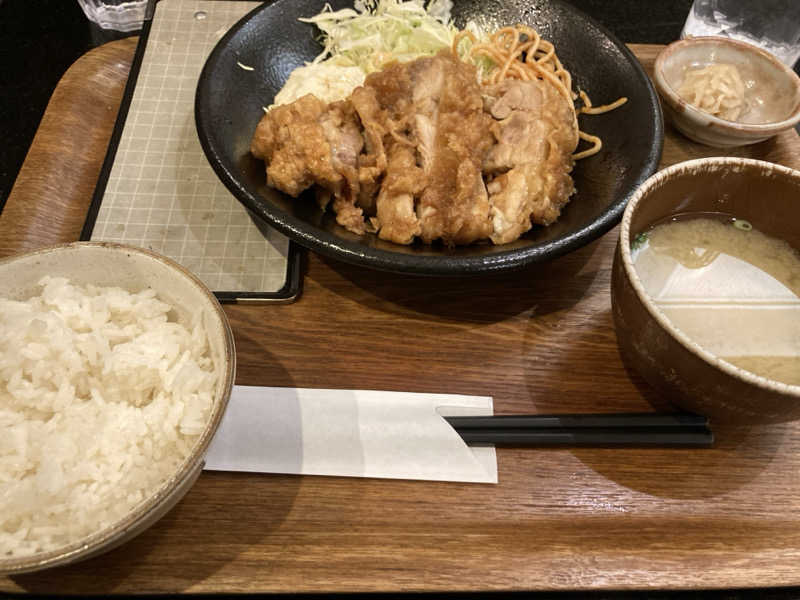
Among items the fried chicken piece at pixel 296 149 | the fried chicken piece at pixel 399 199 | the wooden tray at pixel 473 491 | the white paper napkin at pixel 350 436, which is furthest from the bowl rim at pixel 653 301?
the fried chicken piece at pixel 296 149

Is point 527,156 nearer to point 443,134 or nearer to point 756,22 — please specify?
point 443,134

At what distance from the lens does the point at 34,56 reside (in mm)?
2961

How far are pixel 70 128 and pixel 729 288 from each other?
225 centimetres

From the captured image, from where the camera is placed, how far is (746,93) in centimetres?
236

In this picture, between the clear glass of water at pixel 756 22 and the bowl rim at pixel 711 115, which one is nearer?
the bowl rim at pixel 711 115

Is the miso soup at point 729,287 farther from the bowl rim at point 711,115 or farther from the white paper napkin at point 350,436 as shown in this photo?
the bowl rim at point 711,115

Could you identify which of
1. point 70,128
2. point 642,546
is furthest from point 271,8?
point 642,546

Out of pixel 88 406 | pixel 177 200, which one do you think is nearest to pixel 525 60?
A: pixel 177 200

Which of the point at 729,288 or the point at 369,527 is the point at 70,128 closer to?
the point at 369,527

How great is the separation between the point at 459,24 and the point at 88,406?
220cm

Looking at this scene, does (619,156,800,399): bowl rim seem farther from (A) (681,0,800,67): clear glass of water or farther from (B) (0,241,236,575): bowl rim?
(A) (681,0,800,67): clear glass of water

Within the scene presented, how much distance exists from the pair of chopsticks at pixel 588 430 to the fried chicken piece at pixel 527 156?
576 mm

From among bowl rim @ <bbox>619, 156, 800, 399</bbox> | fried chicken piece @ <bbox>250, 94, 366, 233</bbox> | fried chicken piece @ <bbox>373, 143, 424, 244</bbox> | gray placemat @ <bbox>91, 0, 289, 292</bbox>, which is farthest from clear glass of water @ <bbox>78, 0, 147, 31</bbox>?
bowl rim @ <bbox>619, 156, 800, 399</bbox>

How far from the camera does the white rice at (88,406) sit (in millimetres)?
1157
